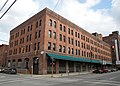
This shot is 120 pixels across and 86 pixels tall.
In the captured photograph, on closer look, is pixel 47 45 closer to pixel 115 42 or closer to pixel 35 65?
pixel 35 65

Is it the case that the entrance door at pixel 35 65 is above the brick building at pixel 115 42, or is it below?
below

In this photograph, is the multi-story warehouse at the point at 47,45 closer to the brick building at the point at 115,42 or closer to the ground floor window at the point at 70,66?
the ground floor window at the point at 70,66

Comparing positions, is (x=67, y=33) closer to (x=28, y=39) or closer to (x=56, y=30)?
(x=56, y=30)

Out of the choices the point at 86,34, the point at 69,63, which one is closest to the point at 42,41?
the point at 69,63

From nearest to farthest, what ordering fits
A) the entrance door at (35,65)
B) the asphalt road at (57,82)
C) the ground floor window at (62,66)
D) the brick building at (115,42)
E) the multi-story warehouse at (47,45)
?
1. the asphalt road at (57,82)
2. the multi-story warehouse at (47,45)
3. the entrance door at (35,65)
4. the ground floor window at (62,66)
5. the brick building at (115,42)

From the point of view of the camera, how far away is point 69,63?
1843 inches

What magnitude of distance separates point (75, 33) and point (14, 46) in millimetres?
20268

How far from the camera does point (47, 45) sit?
129ft

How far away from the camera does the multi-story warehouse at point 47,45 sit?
128 feet

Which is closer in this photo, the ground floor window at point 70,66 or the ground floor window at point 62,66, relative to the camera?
the ground floor window at point 62,66

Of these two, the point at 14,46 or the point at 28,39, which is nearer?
the point at 28,39

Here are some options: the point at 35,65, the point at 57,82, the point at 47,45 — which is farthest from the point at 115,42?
the point at 57,82

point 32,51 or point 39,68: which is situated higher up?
point 32,51

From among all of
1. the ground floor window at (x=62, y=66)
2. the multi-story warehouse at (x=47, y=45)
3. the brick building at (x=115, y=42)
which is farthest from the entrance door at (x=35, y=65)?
the brick building at (x=115, y=42)
